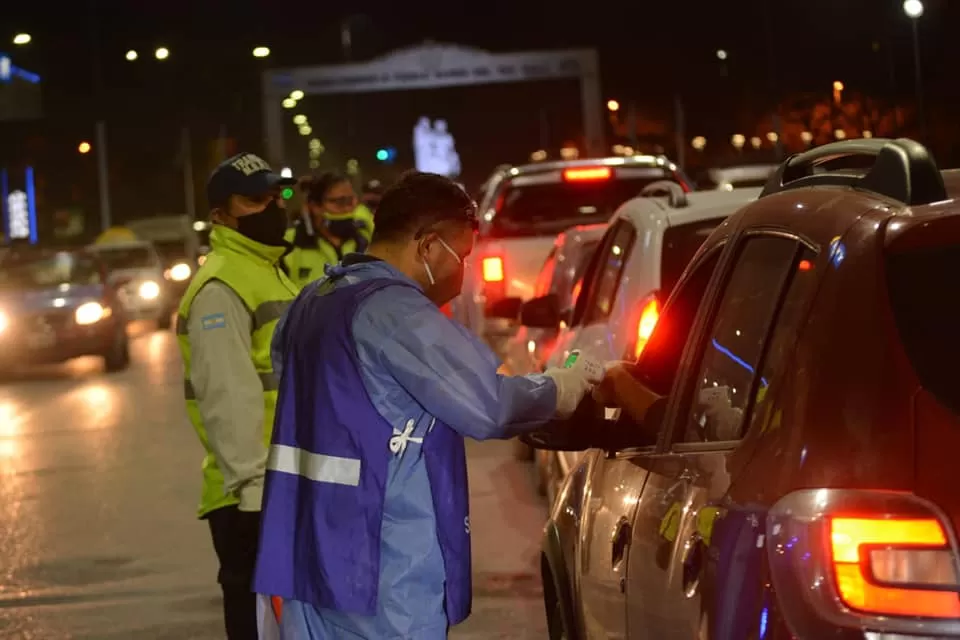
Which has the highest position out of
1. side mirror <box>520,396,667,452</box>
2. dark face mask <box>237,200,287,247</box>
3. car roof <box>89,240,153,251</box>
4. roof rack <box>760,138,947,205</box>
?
car roof <box>89,240,153,251</box>

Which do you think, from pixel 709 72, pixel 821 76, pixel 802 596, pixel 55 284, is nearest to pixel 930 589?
→ pixel 802 596

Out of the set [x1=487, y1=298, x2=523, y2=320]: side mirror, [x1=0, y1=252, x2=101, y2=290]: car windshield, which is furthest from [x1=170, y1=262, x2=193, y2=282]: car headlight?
[x1=487, y1=298, x2=523, y2=320]: side mirror

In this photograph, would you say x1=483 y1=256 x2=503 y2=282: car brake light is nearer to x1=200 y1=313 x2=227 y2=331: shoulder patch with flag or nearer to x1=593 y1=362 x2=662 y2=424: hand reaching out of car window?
x1=200 y1=313 x2=227 y2=331: shoulder patch with flag

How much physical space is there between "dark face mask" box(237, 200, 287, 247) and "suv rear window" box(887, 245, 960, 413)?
308 cm

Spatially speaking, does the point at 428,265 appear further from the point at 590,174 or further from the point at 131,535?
the point at 590,174

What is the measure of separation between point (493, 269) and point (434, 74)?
4255 centimetres

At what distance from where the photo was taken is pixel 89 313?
22.3 m

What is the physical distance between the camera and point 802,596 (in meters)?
2.70

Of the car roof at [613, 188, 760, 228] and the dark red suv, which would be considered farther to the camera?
the car roof at [613, 188, 760, 228]

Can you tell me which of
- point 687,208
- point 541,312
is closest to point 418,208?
point 687,208

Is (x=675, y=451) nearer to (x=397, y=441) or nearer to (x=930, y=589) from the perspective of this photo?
(x=397, y=441)

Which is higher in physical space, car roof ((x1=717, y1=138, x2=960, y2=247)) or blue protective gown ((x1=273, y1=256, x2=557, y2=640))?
car roof ((x1=717, y1=138, x2=960, y2=247))

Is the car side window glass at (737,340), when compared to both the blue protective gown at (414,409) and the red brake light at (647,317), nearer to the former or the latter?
the blue protective gown at (414,409)

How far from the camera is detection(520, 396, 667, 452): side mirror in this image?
406 cm
